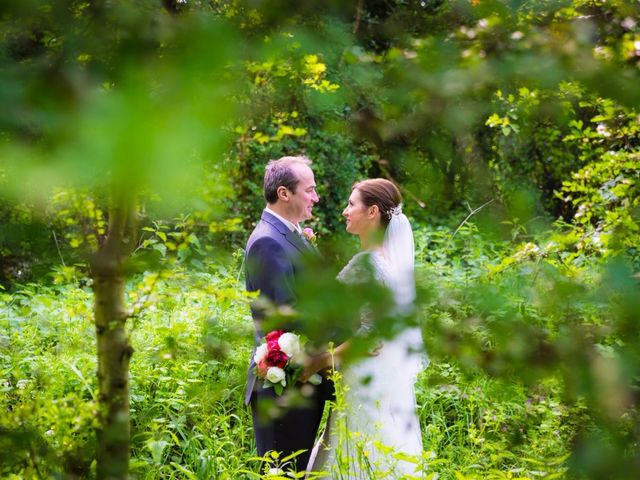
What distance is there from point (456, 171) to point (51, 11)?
1.54ft

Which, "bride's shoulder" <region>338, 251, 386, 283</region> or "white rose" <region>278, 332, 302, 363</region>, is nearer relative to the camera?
"bride's shoulder" <region>338, 251, 386, 283</region>

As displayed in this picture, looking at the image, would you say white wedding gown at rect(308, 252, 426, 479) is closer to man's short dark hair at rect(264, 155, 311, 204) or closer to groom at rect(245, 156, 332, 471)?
groom at rect(245, 156, 332, 471)

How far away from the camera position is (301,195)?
3.18 meters

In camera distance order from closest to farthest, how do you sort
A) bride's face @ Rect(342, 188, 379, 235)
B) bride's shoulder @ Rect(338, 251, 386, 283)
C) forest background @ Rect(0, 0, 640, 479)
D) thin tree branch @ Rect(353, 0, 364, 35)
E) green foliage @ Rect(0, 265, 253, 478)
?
forest background @ Rect(0, 0, 640, 479) → bride's shoulder @ Rect(338, 251, 386, 283) → thin tree branch @ Rect(353, 0, 364, 35) → bride's face @ Rect(342, 188, 379, 235) → green foliage @ Rect(0, 265, 253, 478)

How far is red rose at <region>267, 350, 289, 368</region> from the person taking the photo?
2660 millimetres

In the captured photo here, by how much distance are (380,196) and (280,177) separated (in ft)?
1.56

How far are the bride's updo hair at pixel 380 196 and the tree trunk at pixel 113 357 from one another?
1.82 meters

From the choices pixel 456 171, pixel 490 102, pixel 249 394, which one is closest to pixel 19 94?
pixel 456 171

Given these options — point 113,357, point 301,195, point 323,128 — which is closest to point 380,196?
point 301,195

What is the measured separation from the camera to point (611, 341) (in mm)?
933

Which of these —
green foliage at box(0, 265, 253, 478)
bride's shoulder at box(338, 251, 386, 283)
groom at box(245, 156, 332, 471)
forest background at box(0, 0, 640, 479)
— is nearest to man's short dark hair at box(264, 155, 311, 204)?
groom at box(245, 156, 332, 471)

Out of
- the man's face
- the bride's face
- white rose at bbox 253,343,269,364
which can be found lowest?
white rose at bbox 253,343,269,364

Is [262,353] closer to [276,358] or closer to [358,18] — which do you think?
[276,358]

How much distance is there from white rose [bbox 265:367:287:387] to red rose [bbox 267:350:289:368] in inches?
0.7
